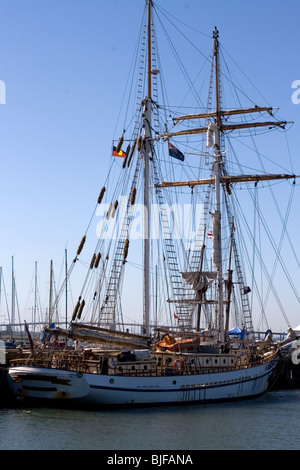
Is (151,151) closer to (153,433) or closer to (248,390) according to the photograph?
(248,390)

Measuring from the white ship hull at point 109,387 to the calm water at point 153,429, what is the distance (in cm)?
105

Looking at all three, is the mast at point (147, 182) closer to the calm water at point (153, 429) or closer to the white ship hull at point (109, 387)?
the white ship hull at point (109, 387)

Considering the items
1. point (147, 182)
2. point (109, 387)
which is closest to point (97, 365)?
point (109, 387)

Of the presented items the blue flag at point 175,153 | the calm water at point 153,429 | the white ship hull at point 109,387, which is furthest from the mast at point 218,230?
the calm water at point 153,429

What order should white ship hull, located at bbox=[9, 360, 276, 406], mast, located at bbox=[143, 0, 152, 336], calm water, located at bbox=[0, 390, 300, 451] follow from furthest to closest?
mast, located at bbox=[143, 0, 152, 336] < white ship hull, located at bbox=[9, 360, 276, 406] < calm water, located at bbox=[0, 390, 300, 451]

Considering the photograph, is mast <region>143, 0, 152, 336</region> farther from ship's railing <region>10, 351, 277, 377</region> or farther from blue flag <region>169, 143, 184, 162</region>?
blue flag <region>169, 143, 184, 162</region>

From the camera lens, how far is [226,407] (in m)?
47.7

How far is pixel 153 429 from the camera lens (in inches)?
1494

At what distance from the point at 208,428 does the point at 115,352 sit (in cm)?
1168

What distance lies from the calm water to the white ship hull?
105 centimetres

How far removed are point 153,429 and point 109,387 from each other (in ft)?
Result: 23.8

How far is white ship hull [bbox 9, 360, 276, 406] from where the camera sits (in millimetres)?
43750

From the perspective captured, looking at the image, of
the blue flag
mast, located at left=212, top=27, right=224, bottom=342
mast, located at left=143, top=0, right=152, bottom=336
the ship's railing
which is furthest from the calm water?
the blue flag
